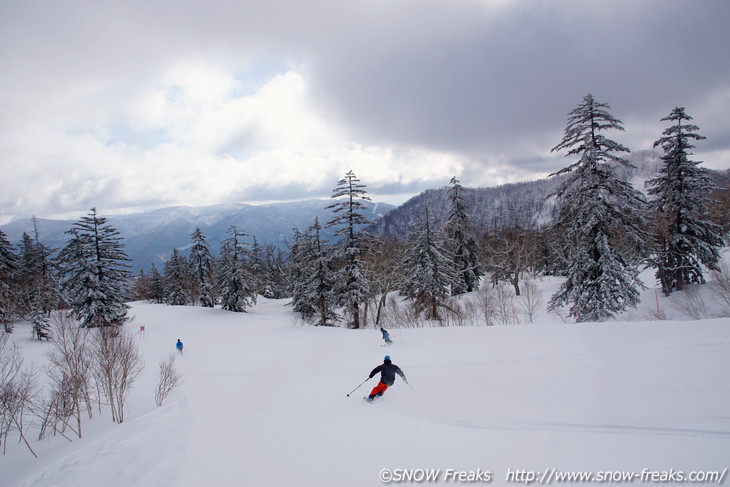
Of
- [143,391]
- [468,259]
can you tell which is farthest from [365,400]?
[468,259]

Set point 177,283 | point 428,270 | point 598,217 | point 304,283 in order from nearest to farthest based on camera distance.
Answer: point 598,217
point 428,270
point 304,283
point 177,283

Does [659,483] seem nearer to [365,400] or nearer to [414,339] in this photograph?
[365,400]

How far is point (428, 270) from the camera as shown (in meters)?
26.9

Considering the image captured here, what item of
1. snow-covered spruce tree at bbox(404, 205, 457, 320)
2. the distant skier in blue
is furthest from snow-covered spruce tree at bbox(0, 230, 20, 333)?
snow-covered spruce tree at bbox(404, 205, 457, 320)

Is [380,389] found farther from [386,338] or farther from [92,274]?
[92,274]

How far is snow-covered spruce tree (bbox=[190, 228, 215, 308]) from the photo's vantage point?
1802 inches

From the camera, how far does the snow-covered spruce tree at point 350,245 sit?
23.3 m

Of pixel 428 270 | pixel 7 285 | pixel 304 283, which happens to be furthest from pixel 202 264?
pixel 428 270

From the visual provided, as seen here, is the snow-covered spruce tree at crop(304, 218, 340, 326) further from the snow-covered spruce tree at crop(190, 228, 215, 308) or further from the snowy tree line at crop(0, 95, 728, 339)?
the snow-covered spruce tree at crop(190, 228, 215, 308)

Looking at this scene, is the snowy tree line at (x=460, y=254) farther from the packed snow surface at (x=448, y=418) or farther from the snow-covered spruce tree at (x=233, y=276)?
the packed snow surface at (x=448, y=418)

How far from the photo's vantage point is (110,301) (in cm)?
2989

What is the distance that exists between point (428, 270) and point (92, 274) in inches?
1225

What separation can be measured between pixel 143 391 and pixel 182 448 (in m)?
11.2

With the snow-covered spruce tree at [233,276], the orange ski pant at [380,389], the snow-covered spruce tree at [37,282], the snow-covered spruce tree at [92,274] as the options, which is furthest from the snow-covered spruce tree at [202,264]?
the orange ski pant at [380,389]
